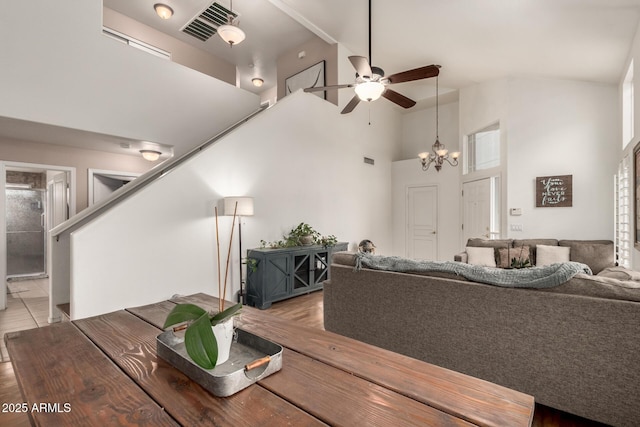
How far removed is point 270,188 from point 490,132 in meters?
4.41

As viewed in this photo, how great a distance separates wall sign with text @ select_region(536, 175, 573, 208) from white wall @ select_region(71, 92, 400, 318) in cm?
319

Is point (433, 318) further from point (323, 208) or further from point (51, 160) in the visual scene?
point (51, 160)

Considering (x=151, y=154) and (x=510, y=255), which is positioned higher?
(x=151, y=154)

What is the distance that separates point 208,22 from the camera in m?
5.43

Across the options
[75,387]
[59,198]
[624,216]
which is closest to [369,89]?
[75,387]

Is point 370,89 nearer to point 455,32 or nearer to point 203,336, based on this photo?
point 455,32

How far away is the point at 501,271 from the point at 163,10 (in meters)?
6.15

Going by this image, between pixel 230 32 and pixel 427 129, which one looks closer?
pixel 230 32

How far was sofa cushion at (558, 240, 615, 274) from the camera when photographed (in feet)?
13.2

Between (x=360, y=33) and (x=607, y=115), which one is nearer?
(x=607, y=115)

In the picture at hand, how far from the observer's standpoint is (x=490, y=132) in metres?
5.88

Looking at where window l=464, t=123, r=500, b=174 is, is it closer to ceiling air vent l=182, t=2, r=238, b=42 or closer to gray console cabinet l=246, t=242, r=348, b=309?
gray console cabinet l=246, t=242, r=348, b=309

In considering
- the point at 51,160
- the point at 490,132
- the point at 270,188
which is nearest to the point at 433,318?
the point at 270,188

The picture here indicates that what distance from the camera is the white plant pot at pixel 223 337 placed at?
89 cm
